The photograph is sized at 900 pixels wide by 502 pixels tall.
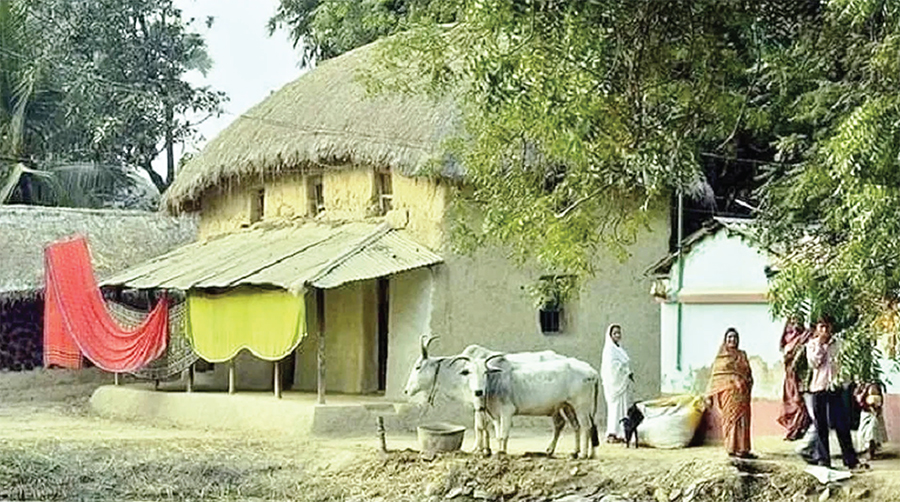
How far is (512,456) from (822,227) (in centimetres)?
399

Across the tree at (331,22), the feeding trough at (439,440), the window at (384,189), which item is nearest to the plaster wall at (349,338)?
the window at (384,189)

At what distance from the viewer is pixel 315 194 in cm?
1923

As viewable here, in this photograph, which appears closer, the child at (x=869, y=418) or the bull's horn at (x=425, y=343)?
the child at (x=869, y=418)

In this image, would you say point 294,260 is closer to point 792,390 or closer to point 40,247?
point 792,390

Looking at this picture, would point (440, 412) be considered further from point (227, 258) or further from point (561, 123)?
point (561, 123)

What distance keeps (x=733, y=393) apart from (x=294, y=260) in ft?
19.5

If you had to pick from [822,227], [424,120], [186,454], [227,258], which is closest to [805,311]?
[822,227]

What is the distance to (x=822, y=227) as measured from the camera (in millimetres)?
10891

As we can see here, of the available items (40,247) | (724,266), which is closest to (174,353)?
(40,247)

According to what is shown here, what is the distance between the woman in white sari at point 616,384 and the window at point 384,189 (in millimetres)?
3922

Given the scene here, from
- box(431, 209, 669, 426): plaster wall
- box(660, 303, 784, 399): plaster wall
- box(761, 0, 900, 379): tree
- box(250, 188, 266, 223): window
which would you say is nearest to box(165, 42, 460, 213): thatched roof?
box(250, 188, 266, 223): window

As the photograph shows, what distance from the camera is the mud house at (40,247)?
21.9m

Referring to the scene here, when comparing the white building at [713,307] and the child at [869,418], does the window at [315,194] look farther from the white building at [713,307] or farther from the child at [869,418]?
the child at [869,418]

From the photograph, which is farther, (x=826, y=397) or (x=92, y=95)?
(x=92, y=95)
